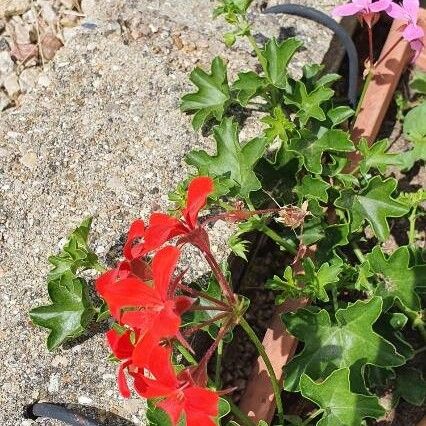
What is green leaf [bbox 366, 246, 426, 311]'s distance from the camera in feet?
6.06

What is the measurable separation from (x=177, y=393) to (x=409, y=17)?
1286 mm

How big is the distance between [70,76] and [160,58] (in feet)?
0.85

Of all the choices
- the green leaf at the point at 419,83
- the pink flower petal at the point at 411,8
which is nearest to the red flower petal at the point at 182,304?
the pink flower petal at the point at 411,8

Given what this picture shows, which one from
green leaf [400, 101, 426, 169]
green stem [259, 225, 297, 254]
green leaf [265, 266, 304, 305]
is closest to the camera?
green leaf [265, 266, 304, 305]

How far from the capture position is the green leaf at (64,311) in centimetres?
181

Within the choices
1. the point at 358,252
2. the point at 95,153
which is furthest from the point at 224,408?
the point at 95,153

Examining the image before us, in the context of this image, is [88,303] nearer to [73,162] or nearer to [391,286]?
[73,162]

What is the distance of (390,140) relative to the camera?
8.48 ft

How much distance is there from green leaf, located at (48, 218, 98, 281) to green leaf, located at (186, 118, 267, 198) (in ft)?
1.04

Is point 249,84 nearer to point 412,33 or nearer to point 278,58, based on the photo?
point 278,58

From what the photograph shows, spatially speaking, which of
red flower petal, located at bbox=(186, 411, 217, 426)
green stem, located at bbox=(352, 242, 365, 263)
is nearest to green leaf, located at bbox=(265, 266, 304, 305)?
green stem, located at bbox=(352, 242, 365, 263)

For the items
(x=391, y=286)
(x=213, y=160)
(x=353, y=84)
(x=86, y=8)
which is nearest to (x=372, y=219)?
(x=391, y=286)

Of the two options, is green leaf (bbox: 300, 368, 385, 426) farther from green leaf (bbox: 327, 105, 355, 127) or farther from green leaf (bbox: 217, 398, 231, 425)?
green leaf (bbox: 327, 105, 355, 127)

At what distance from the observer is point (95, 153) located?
2170 mm
